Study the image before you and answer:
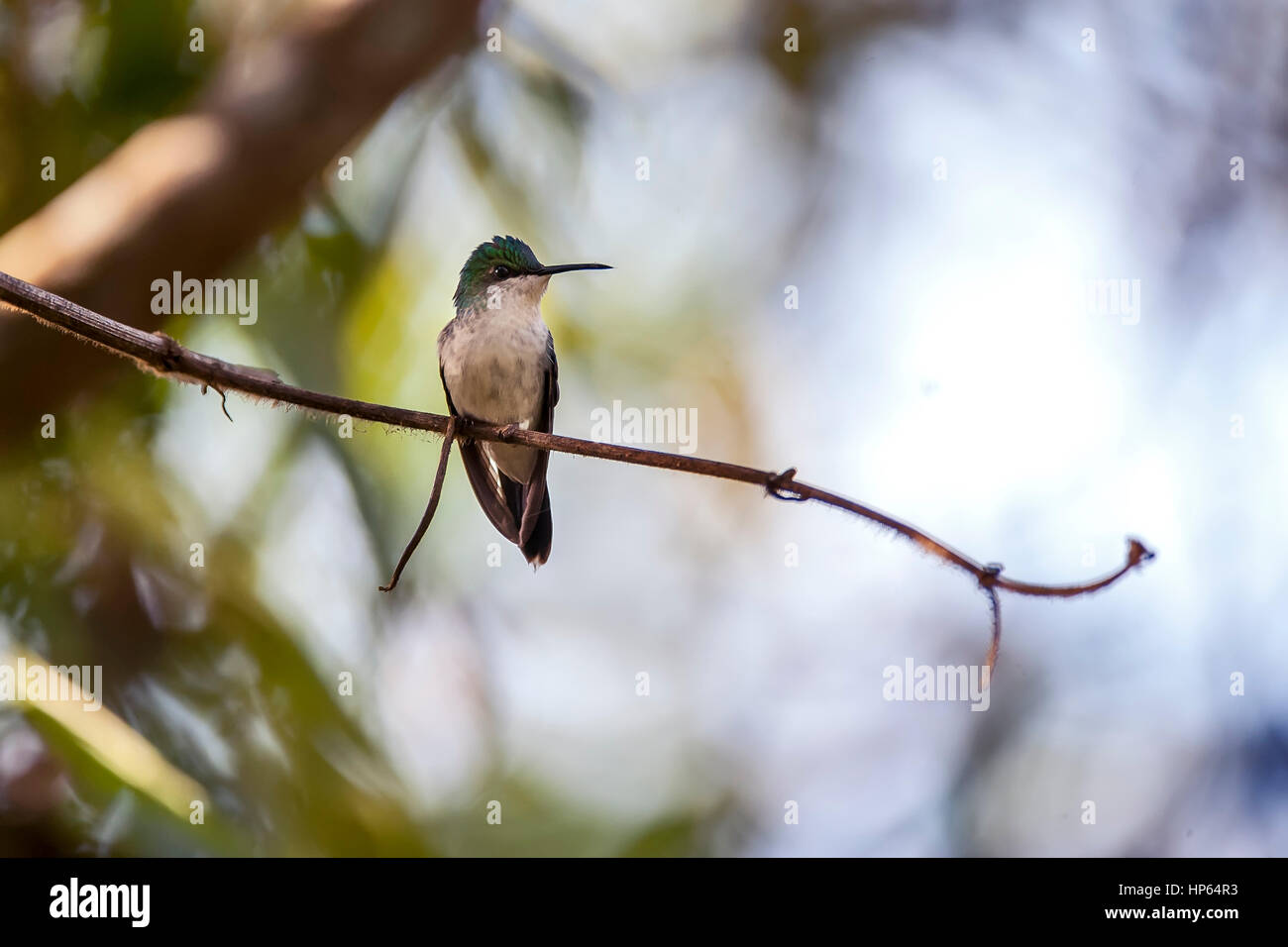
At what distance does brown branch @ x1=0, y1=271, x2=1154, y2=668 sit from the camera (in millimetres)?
1754

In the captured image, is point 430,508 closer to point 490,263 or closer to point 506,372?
point 506,372

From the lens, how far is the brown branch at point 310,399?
1754mm

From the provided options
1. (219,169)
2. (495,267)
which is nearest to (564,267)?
(495,267)

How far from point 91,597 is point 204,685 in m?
0.62

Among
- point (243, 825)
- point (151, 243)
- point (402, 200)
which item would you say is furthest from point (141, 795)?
point (402, 200)

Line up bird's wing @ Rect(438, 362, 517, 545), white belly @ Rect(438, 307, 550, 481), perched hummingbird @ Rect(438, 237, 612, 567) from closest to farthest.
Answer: bird's wing @ Rect(438, 362, 517, 545)
perched hummingbird @ Rect(438, 237, 612, 567)
white belly @ Rect(438, 307, 550, 481)

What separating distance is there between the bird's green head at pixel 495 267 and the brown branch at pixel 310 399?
8.07ft

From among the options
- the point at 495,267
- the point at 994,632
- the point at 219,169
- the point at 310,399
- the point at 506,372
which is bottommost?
the point at 994,632

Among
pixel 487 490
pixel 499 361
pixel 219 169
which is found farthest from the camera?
pixel 219 169

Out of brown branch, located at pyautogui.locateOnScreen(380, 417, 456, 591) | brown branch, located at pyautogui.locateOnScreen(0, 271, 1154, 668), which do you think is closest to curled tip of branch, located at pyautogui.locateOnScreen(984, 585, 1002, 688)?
brown branch, located at pyautogui.locateOnScreen(0, 271, 1154, 668)

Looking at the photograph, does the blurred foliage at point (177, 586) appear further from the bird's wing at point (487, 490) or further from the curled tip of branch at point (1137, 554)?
the curled tip of branch at point (1137, 554)

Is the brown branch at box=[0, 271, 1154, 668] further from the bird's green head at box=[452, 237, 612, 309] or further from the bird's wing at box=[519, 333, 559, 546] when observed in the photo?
the bird's green head at box=[452, 237, 612, 309]

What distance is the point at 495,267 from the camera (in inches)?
175

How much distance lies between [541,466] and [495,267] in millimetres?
844
